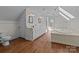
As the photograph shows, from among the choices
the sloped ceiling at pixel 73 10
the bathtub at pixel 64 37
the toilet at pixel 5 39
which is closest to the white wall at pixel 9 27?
the toilet at pixel 5 39

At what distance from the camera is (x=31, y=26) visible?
131 centimetres

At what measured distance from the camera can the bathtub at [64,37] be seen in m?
1.29

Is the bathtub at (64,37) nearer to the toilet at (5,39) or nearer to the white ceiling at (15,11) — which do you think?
the white ceiling at (15,11)

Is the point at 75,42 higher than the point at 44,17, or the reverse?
the point at 44,17

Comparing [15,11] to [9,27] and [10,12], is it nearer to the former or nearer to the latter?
[10,12]

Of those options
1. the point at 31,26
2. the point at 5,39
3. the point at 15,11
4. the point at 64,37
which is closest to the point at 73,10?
the point at 64,37

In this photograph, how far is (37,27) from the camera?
1.32 m

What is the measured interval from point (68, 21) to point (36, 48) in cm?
44

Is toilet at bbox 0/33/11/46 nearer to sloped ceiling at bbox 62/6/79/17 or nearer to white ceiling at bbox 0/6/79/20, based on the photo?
white ceiling at bbox 0/6/79/20
